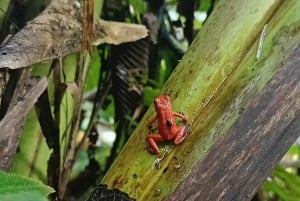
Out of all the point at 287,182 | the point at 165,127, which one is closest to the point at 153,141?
the point at 165,127

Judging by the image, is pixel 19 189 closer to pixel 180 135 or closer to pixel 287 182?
pixel 180 135

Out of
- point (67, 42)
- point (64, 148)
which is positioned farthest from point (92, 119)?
point (67, 42)

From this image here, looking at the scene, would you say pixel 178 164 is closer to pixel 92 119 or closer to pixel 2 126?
pixel 2 126

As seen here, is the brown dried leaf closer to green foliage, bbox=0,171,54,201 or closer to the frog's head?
the frog's head

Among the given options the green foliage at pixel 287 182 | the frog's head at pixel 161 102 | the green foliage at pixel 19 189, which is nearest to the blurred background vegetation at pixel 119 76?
the green foliage at pixel 287 182

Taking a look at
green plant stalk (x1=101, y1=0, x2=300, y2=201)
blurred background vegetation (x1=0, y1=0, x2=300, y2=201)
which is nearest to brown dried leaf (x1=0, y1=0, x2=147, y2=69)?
blurred background vegetation (x1=0, y1=0, x2=300, y2=201)

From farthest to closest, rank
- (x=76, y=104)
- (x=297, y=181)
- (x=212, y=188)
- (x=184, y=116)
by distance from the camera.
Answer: (x=297, y=181)
(x=76, y=104)
(x=184, y=116)
(x=212, y=188)

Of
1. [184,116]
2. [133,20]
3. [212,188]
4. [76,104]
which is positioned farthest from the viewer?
[133,20]

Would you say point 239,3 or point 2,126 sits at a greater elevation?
point 239,3
